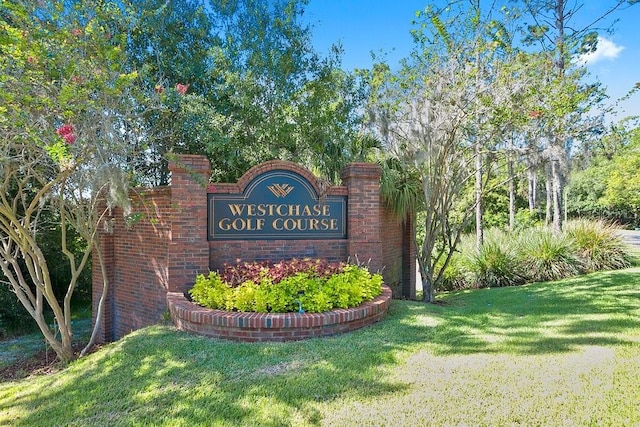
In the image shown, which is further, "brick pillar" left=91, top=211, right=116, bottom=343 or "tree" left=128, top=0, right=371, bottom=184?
"tree" left=128, top=0, right=371, bottom=184

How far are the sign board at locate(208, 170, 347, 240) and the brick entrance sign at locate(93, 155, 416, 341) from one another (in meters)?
0.01

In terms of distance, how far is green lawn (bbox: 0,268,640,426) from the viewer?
254cm

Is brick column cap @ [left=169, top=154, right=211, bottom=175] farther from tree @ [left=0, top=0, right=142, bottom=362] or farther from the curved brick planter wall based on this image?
the curved brick planter wall

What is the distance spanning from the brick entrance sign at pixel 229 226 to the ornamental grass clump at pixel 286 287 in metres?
0.38

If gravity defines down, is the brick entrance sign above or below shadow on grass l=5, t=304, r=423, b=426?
above

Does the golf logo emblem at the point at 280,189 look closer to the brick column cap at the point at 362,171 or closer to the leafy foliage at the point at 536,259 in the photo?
the brick column cap at the point at 362,171

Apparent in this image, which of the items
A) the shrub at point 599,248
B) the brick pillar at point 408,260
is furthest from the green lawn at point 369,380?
the shrub at point 599,248

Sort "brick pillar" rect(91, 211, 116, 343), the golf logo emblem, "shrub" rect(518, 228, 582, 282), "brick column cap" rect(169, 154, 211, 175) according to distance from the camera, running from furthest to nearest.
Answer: "shrub" rect(518, 228, 582, 282), "brick pillar" rect(91, 211, 116, 343), the golf logo emblem, "brick column cap" rect(169, 154, 211, 175)

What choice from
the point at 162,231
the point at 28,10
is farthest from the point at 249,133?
the point at 28,10

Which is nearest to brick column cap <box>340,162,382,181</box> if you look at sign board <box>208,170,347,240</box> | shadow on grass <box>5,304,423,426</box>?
sign board <box>208,170,347,240</box>

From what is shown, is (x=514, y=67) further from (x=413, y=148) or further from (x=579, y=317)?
(x=579, y=317)

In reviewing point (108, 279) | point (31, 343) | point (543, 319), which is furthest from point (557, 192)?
point (31, 343)

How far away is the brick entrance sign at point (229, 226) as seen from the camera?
208 inches

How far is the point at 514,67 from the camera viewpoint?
6609 millimetres
